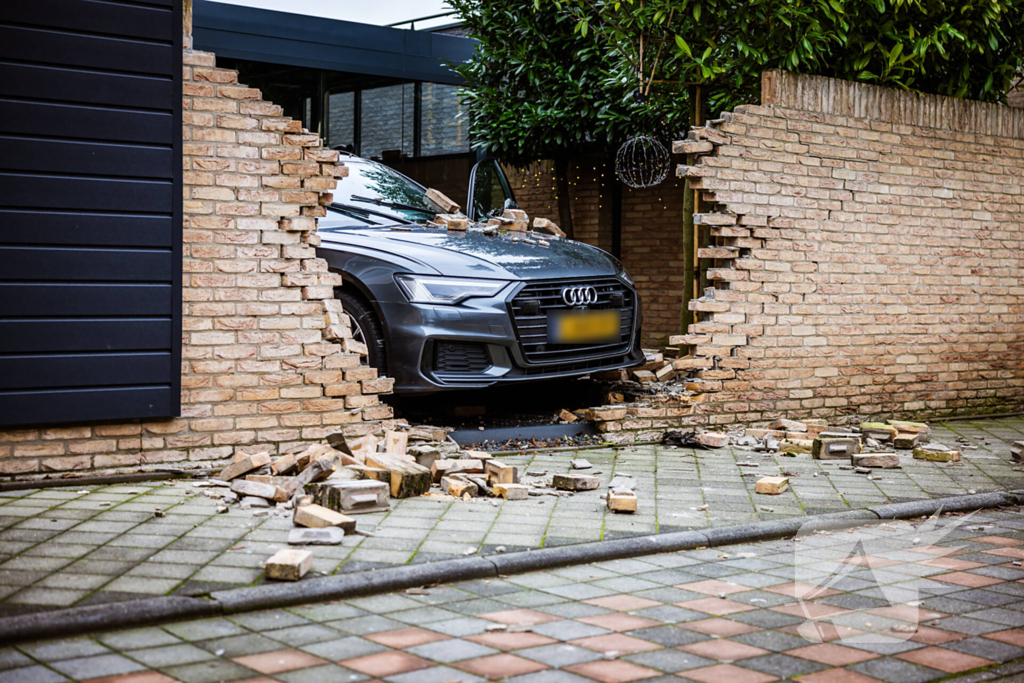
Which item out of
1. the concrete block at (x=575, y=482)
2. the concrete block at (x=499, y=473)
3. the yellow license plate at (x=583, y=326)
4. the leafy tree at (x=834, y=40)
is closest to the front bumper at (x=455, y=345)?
the yellow license plate at (x=583, y=326)

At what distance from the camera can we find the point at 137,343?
213 inches

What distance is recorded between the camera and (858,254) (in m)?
8.34

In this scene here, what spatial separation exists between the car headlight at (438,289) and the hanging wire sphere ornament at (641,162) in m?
6.19

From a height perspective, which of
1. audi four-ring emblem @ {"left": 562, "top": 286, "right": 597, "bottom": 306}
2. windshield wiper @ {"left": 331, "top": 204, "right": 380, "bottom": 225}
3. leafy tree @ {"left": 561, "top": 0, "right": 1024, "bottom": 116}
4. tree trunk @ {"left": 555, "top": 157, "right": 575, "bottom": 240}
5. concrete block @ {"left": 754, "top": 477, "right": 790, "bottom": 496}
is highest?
leafy tree @ {"left": 561, "top": 0, "right": 1024, "bottom": 116}

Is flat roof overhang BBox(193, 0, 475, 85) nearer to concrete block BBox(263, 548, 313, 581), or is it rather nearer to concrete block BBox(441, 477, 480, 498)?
concrete block BBox(441, 477, 480, 498)

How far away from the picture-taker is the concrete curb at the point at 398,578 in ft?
10.5

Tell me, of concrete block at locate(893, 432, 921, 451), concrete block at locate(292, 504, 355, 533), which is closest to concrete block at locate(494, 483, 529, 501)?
→ concrete block at locate(292, 504, 355, 533)

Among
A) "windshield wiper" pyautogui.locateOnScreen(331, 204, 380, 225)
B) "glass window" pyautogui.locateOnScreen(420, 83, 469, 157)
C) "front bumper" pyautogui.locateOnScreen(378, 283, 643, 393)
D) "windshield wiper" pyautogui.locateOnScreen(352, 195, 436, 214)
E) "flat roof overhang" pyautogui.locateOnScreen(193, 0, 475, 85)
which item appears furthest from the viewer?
"glass window" pyautogui.locateOnScreen(420, 83, 469, 157)

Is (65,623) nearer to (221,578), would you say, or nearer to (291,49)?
(221,578)

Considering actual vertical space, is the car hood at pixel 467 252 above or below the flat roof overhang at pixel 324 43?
below

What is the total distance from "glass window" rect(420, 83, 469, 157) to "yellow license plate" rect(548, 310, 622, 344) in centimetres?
991

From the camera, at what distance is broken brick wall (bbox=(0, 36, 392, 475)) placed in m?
5.61

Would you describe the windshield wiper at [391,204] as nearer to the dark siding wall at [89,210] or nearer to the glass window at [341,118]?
the dark siding wall at [89,210]

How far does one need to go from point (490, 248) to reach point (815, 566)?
3.39 metres
